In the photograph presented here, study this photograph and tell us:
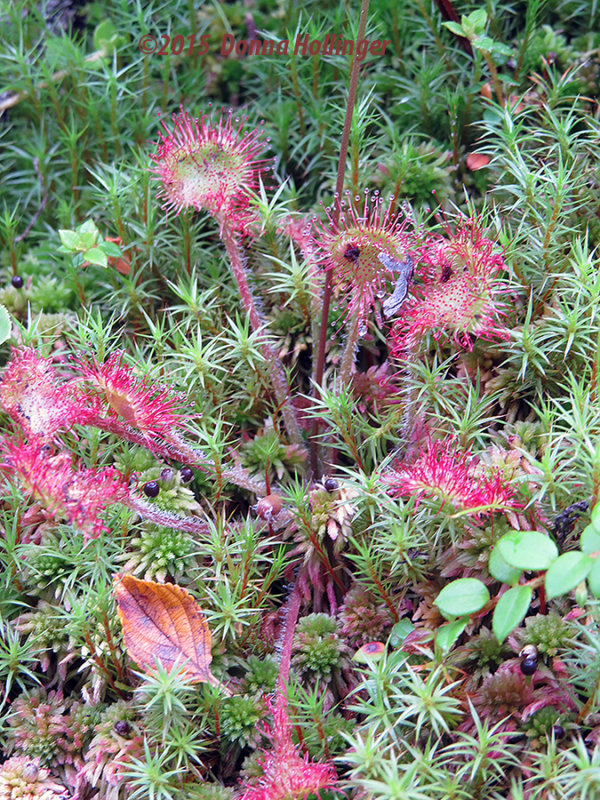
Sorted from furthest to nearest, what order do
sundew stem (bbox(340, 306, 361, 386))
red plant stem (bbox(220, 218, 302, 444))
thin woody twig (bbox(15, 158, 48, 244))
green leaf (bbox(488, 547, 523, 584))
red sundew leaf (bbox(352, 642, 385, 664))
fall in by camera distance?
thin woody twig (bbox(15, 158, 48, 244)) → red plant stem (bbox(220, 218, 302, 444)) → sundew stem (bbox(340, 306, 361, 386)) → red sundew leaf (bbox(352, 642, 385, 664)) → green leaf (bbox(488, 547, 523, 584))

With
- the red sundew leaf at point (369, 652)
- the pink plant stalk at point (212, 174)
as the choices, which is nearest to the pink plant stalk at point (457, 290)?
the pink plant stalk at point (212, 174)

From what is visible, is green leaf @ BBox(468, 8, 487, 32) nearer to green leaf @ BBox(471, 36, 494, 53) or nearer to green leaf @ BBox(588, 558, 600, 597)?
green leaf @ BBox(471, 36, 494, 53)

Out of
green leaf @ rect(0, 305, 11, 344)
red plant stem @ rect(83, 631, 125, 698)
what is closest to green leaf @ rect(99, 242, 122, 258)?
green leaf @ rect(0, 305, 11, 344)

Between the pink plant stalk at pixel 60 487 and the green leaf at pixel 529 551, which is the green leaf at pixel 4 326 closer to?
the pink plant stalk at pixel 60 487

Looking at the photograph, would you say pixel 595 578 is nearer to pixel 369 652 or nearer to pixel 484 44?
pixel 369 652

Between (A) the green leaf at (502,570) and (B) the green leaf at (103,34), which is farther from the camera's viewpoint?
(B) the green leaf at (103,34)

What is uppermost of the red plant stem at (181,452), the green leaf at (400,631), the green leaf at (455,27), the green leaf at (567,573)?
the green leaf at (455,27)
